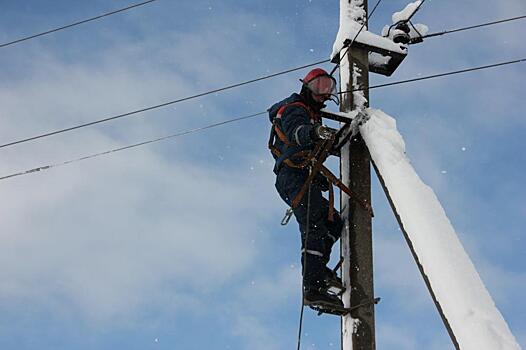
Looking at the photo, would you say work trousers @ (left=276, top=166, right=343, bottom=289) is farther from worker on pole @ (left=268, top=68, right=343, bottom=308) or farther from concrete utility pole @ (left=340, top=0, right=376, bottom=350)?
concrete utility pole @ (left=340, top=0, right=376, bottom=350)

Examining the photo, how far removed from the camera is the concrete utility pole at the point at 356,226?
13.3ft

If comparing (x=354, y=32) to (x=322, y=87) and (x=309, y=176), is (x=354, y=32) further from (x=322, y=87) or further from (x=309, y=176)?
(x=309, y=176)

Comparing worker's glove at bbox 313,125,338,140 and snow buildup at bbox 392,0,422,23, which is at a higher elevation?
snow buildup at bbox 392,0,422,23

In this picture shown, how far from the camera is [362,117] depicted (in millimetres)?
4523

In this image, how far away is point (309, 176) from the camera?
4.62m

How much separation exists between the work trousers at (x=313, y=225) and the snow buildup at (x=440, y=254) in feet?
2.13

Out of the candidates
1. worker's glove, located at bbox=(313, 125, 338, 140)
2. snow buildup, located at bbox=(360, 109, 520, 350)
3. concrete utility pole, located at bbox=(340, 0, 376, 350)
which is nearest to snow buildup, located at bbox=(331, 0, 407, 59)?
concrete utility pole, located at bbox=(340, 0, 376, 350)

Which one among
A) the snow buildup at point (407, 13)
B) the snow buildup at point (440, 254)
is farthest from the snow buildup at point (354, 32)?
the snow buildup at point (440, 254)

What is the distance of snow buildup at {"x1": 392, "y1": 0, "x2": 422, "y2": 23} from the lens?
5.21m

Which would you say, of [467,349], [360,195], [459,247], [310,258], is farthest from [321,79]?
[467,349]

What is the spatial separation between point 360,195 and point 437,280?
1.45 metres

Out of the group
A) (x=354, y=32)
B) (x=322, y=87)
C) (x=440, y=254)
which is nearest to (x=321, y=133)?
(x=322, y=87)

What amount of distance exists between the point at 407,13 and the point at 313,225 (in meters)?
1.94

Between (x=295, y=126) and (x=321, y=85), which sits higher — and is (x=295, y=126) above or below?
below
